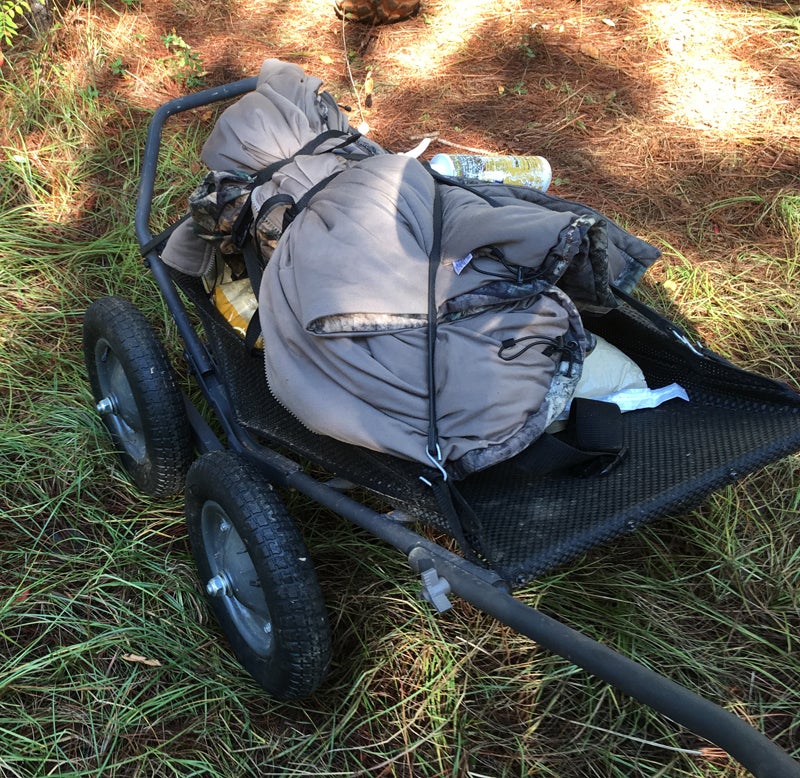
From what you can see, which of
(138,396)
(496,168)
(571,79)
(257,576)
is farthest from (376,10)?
(257,576)

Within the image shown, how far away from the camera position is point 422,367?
1.62 metres

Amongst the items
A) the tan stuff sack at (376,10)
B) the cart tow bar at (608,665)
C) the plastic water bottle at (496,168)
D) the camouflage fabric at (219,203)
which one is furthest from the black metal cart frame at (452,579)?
the tan stuff sack at (376,10)

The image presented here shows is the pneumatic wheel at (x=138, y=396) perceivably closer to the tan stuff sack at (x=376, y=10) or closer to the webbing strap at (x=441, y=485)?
the webbing strap at (x=441, y=485)

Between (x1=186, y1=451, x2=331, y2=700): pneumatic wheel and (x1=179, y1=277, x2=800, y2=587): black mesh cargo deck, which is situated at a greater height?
(x1=179, y1=277, x2=800, y2=587): black mesh cargo deck

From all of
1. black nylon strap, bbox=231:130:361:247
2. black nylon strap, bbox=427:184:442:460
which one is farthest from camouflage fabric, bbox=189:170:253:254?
black nylon strap, bbox=427:184:442:460

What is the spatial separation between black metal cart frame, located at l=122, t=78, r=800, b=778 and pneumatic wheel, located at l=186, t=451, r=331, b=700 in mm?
126

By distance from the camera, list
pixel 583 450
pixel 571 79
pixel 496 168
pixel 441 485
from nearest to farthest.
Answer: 1. pixel 441 485
2. pixel 583 450
3. pixel 496 168
4. pixel 571 79

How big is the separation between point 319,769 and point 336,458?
2.48ft

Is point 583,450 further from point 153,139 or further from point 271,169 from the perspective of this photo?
point 153,139

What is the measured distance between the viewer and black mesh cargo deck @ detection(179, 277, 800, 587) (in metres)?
1.53

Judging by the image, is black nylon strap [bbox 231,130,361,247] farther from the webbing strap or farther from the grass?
the grass

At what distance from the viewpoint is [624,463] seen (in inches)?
69.3

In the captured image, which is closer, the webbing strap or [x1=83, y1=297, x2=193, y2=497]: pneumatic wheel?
the webbing strap

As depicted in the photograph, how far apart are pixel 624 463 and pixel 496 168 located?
4.60 feet
